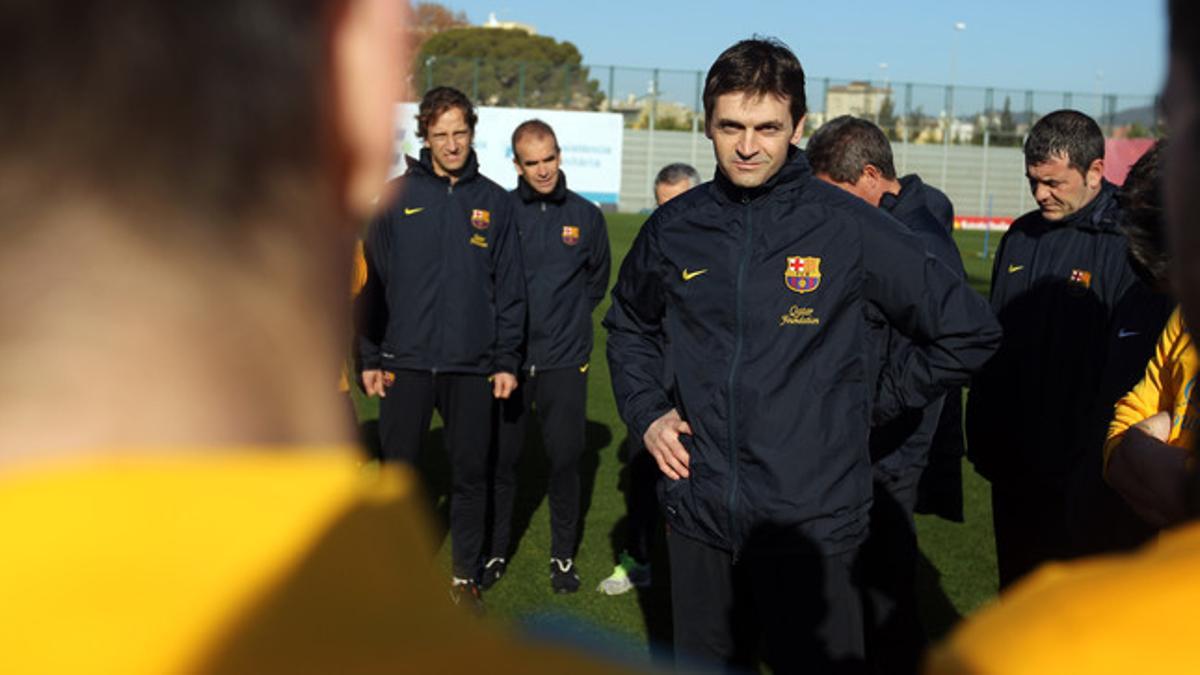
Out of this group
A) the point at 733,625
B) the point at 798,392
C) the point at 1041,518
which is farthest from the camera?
the point at 1041,518

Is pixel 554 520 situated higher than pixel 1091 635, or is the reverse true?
pixel 1091 635

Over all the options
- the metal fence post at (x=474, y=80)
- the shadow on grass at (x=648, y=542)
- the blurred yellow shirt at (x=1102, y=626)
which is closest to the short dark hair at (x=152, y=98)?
the blurred yellow shirt at (x=1102, y=626)

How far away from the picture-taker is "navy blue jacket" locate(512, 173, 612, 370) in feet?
22.5

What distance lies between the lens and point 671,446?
12.5 ft

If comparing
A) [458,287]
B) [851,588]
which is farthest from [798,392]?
[458,287]

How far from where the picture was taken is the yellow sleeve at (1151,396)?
304cm

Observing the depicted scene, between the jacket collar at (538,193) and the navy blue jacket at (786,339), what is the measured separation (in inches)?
121

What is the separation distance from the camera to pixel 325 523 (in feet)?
2.13

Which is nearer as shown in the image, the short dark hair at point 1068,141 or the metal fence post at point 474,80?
the short dark hair at point 1068,141

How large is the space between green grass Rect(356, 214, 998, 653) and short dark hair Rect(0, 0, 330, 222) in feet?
14.4

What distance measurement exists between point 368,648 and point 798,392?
3135 mm

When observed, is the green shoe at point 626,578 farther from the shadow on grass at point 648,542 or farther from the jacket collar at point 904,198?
the jacket collar at point 904,198

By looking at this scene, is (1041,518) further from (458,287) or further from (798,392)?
(458,287)

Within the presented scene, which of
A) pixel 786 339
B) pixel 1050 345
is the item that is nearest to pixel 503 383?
pixel 1050 345
